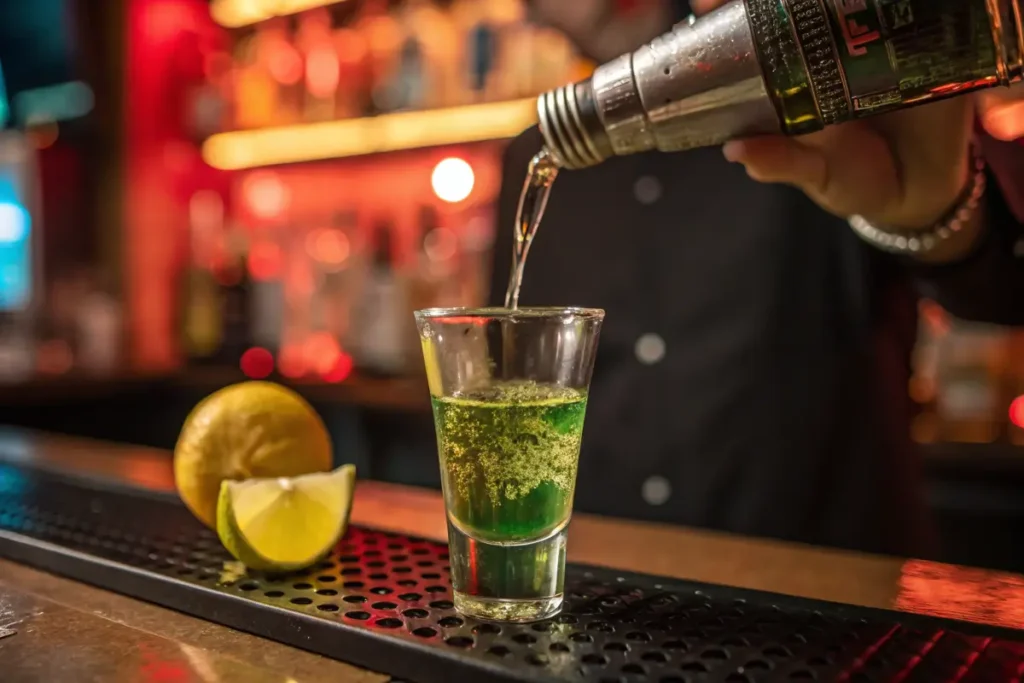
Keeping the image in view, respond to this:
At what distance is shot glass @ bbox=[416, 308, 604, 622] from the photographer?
1.99ft

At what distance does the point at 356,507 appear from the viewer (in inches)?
42.0

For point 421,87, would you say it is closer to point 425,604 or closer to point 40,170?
point 40,170

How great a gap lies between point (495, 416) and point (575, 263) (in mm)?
967

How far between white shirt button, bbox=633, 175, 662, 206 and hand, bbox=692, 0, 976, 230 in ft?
1.86

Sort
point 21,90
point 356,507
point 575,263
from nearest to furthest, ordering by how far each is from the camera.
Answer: point 356,507
point 575,263
point 21,90

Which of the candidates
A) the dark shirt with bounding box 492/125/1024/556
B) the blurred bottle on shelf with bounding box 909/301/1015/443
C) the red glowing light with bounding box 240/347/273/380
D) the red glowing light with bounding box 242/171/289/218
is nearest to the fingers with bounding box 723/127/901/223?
the dark shirt with bounding box 492/125/1024/556

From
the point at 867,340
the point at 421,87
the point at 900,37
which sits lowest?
the point at 867,340

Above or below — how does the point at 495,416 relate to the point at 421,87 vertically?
below

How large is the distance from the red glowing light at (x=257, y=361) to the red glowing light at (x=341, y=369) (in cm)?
19

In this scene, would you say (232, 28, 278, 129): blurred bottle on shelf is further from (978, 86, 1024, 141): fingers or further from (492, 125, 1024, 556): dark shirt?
(978, 86, 1024, 141): fingers

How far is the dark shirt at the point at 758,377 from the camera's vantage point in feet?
4.45

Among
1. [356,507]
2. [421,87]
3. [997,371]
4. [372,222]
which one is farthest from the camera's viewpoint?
[372,222]

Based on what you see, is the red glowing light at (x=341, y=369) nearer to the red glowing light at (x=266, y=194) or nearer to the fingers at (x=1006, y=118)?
the red glowing light at (x=266, y=194)

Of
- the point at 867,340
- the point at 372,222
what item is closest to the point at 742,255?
the point at 867,340
